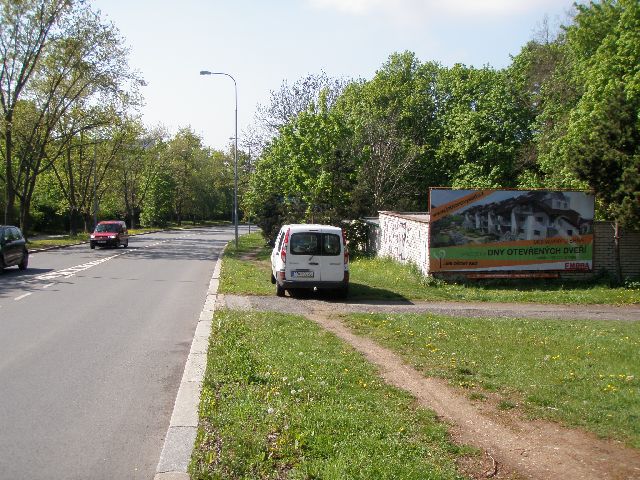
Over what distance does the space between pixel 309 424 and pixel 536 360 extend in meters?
4.24

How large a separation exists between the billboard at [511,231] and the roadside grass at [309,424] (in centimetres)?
1003

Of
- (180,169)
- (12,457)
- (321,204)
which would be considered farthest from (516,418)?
(180,169)

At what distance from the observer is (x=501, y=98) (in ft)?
131

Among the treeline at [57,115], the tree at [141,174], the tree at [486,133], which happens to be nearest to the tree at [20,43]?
the treeline at [57,115]

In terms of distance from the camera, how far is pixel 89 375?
7898 millimetres

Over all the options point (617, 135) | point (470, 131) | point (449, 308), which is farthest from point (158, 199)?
point (449, 308)

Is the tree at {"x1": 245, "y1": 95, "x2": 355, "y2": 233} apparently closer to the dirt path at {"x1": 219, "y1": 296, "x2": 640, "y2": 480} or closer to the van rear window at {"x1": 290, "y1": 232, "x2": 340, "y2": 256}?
the van rear window at {"x1": 290, "y1": 232, "x2": 340, "y2": 256}

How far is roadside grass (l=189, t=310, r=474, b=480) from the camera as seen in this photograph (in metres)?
4.73

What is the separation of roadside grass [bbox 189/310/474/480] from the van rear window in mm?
7504

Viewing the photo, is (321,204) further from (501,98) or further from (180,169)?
(180,169)

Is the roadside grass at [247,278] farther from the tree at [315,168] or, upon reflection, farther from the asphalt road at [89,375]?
→ the tree at [315,168]

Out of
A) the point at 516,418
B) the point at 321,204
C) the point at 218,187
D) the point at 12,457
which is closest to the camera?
the point at 12,457

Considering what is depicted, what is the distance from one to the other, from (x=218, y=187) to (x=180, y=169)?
14.2 metres

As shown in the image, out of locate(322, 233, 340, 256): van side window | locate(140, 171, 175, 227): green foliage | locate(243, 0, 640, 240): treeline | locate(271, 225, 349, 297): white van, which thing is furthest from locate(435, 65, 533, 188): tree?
locate(140, 171, 175, 227): green foliage
